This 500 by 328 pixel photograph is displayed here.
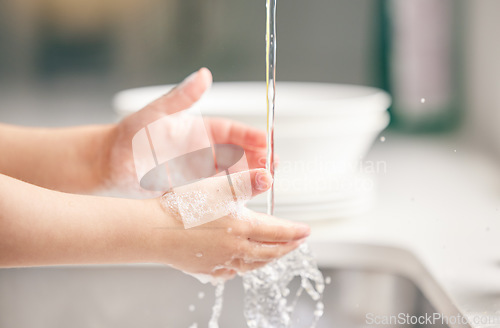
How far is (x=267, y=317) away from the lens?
0.66 meters

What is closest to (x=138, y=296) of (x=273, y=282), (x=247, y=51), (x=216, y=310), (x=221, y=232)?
(x=216, y=310)

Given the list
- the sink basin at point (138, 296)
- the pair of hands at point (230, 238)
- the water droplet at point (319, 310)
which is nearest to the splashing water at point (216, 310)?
the sink basin at point (138, 296)

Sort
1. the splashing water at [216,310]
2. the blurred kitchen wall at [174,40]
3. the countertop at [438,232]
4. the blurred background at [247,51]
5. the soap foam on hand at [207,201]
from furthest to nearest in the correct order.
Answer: the blurred kitchen wall at [174,40], the blurred background at [247,51], the splashing water at [216,310], the countertop at [438,232], the soap foam on hand at [207,201]

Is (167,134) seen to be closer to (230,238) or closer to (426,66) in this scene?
(230,238)

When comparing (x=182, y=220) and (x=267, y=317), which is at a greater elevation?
(x=182, y=220)

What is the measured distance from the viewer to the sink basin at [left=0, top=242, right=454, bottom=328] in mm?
762

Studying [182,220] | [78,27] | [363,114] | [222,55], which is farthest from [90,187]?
[78,27]

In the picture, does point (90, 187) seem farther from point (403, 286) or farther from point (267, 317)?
point (403, 286)

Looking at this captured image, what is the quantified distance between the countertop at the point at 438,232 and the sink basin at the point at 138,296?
46mm

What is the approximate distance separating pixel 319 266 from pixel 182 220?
1.14ft

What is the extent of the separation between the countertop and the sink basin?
0.15 ft

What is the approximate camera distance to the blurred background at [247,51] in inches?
47.4

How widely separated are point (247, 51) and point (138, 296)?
71cm

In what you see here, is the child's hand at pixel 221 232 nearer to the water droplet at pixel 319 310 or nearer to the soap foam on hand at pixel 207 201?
the soap foam on hand at pixel 207 201
